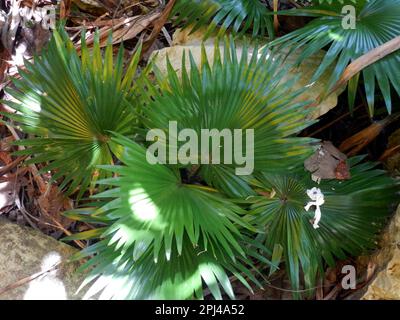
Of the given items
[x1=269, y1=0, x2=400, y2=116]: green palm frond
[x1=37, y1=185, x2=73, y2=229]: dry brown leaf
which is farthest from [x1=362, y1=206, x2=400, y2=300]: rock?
[x1=37, y1=185, x2=73, y2=229]: dry brown leaf

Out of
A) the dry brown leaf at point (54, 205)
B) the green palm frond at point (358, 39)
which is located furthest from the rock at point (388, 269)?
the dry brown leaf at point (54, 205)

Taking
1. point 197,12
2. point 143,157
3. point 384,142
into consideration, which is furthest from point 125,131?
point 384,142

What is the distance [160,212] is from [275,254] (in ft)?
1.44

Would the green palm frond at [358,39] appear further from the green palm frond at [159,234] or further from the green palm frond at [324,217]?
the green palm frond at [159,234]

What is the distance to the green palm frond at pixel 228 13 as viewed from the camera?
5.58ft

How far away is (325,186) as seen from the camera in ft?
4.93

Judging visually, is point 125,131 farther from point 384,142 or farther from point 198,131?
point 384,142

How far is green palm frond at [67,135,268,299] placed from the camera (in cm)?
118

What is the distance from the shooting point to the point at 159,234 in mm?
1179

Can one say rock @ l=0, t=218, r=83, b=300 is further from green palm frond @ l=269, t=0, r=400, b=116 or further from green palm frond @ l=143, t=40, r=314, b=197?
green palm frond @ l=269, t=0, r=400, b=116

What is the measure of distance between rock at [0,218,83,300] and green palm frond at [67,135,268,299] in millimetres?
386

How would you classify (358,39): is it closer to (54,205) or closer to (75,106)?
(75,106)

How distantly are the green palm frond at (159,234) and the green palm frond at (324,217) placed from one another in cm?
17

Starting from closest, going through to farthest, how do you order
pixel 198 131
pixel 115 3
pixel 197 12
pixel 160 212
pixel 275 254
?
pixel 160 212, pixel 198 131, pixel 275 254, pixel 197 12, pixel 115 3
